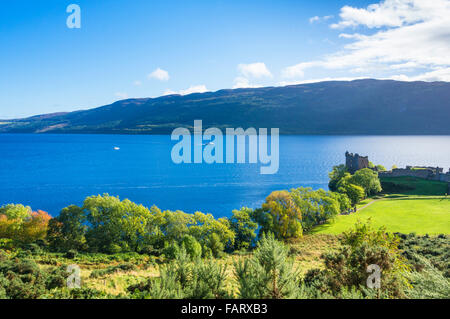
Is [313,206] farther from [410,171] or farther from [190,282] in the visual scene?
[410,171]

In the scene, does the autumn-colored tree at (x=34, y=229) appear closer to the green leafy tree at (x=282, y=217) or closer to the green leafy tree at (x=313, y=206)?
the green leafy tree at (x=282, y=217)

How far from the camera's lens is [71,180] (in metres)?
97.2

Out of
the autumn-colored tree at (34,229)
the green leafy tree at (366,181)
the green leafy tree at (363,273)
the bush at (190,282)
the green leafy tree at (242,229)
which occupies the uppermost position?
the bush at (190,282)

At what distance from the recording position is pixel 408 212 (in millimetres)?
58094

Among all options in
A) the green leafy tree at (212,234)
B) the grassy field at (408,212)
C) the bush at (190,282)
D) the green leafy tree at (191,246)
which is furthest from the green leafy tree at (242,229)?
the bush at (190,282)

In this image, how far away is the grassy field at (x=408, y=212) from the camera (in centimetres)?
4991

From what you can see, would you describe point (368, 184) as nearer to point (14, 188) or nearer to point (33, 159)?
point (14, 188)

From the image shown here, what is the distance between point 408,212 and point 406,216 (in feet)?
9.63

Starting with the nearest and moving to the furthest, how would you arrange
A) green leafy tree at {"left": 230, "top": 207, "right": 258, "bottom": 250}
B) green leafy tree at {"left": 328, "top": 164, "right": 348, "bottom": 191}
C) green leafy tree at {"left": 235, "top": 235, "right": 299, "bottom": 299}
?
green leafy tree at {"left": 235, "top": 235, "right": 299, "bottom": 299}, green leafy tree at {"left": 230, "top": 207, "right": 258, "bottom": 250}, green leafy tree at {"left": 328, "top": 164, "right": 348, "bottom": 191}

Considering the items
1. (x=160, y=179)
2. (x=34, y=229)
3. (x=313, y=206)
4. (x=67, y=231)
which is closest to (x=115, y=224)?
(x=67, y=231)

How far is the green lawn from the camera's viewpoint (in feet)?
161

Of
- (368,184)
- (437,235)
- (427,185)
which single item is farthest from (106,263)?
(427,185)

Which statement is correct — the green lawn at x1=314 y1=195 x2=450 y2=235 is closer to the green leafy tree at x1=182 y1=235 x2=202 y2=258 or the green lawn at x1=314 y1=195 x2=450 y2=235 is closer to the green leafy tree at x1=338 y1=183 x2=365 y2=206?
the green leafy tree at x1=338 y1=183 x2=365 y2=206

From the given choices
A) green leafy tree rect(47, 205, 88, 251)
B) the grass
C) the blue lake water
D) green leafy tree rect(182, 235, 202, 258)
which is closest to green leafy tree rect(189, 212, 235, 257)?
green leafy tree rect(182, 235, 202, 258)
